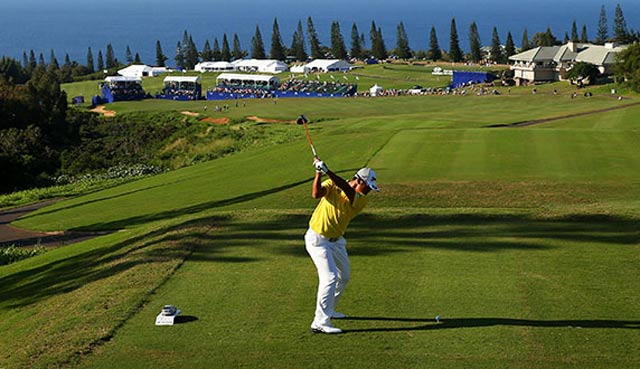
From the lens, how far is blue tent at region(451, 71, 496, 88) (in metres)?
109

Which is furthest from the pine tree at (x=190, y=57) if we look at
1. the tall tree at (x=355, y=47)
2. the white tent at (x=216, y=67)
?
the tall tree at (x=355, y=47)

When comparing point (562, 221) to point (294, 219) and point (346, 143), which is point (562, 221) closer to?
point (294, 219)

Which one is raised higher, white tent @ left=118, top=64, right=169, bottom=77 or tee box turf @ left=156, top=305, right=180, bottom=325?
white tent @ left=118, top=64, right=169, bottom=77

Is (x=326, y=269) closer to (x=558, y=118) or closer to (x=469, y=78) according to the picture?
(x=558, y=118)

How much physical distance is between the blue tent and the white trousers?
99740mm

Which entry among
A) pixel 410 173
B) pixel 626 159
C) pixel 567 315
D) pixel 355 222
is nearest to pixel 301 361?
pixel 567 315

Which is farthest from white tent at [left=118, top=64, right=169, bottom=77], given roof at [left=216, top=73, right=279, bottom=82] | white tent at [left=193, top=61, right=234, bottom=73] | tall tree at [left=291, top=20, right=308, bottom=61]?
roof at [left=216, top=73, right=279, bottom=82]

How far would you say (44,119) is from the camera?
241ft

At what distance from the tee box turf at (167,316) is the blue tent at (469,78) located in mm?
Answer: 99837

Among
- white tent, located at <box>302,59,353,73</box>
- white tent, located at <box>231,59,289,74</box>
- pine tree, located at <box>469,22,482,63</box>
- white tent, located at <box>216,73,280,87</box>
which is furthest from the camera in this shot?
pine tree, located at <box>469,22,482,63</box>

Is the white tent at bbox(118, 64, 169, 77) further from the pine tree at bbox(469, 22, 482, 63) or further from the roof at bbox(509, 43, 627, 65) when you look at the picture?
the roof at bbox(509, 43, 627, 65)

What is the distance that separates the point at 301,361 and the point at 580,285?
4.78 metres

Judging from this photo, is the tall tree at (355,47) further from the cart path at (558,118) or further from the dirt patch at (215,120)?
the cart path at (558,118)

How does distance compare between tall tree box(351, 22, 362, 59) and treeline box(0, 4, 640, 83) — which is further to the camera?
tall tree box(351, 22, 362, 59)
